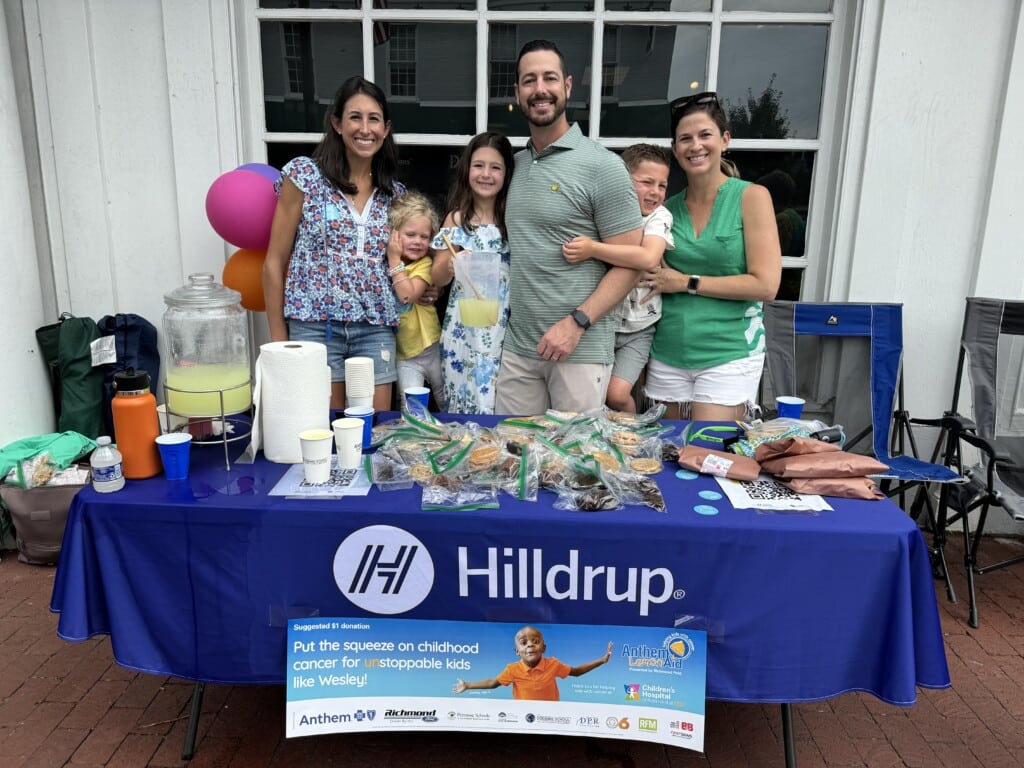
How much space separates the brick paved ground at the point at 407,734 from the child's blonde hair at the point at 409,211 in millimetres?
1753

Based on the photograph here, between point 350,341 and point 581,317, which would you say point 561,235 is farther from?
point 350,341

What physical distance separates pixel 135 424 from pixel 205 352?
17.0 inches

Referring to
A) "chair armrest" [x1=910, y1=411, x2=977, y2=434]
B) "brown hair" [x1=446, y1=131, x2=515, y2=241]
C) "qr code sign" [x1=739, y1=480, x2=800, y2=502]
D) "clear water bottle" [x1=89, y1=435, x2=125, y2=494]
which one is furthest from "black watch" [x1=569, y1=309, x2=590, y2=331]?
"chair armrest" [x1=910, y1=411, x2=977, y2=434]

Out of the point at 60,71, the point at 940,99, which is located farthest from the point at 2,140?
the point at 940,99

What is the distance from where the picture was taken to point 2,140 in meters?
3.23

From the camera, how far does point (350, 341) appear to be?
2.83 metres

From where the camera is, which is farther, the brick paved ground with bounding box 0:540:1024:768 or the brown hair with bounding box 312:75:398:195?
the brown hair with bounding box 312:75:398:195

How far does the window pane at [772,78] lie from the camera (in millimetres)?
3428

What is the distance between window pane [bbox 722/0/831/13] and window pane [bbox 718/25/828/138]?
76mm

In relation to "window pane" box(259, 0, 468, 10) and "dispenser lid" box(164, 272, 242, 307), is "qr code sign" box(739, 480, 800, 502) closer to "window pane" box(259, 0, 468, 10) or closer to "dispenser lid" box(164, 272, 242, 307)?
"dispenser lid" box(164, 272, 242, 307)

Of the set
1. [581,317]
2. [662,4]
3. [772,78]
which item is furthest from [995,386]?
[662,4]

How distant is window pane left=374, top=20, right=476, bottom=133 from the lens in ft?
11.5

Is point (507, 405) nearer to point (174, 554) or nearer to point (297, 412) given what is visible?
point (297, 412)

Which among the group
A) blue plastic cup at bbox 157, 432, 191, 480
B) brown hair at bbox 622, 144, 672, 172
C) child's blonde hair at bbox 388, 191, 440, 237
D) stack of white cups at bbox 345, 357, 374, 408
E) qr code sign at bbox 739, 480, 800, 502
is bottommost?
qr code sign at bbox 739, 480, 800, 502
